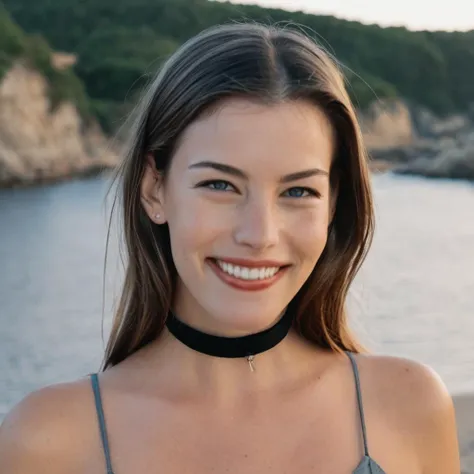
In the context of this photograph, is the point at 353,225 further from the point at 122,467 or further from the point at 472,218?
the point at 472,218

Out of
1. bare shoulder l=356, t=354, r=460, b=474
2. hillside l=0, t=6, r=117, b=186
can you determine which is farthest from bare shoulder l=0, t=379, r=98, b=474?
hillside l=0, t=6, r=117, b=186

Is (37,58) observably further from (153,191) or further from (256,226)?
(256,226)

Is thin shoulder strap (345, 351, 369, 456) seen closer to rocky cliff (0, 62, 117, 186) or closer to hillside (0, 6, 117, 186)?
hillside (0, 6, 117, 186)

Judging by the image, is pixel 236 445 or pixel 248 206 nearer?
pixel 248 206

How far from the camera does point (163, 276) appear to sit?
159cm

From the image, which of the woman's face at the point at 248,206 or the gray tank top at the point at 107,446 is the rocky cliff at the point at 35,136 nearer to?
the gray tank top at the point at 107,446

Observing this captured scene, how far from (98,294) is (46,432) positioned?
907cm

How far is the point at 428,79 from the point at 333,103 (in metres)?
68.2

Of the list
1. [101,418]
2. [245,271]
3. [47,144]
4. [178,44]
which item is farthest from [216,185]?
[178,44]

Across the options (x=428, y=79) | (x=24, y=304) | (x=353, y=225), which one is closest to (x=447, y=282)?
(x=24, y=304)

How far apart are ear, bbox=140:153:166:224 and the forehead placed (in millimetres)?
83

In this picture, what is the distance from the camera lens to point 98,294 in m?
10.4

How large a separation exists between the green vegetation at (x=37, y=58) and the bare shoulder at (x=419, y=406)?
29.0 metres

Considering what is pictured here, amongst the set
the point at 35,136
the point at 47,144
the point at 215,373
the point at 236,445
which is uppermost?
the point at 215,373
